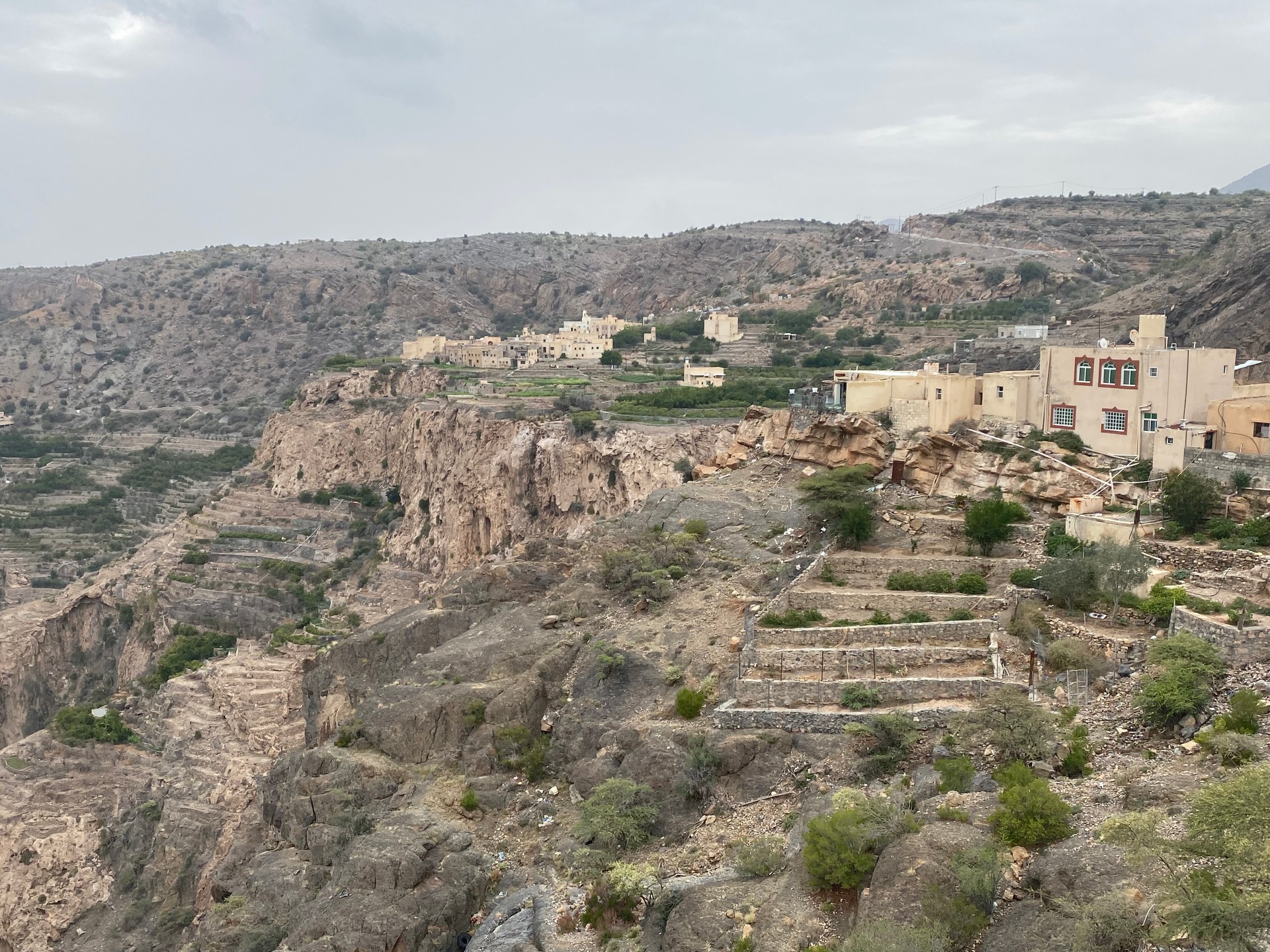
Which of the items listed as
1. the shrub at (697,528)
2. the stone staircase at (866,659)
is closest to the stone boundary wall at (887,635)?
the stone staircase at (866,659)

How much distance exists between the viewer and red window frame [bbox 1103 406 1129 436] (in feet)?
87.5

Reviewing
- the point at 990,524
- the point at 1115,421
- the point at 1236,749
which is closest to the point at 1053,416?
the point at 1115,421

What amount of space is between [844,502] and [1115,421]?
23.1 feet

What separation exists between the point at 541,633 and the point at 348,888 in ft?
28.3

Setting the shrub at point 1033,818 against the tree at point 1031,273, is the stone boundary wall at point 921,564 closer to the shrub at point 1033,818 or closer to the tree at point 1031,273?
the shrub at point 1033,818

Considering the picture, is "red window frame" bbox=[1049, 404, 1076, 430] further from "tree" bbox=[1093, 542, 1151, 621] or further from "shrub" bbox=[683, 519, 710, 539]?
"shrub" bbox=[683, 519, 710, 539]

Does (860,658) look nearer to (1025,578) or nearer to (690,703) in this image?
(690,703)

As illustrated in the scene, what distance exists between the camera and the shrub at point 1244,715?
13812mm

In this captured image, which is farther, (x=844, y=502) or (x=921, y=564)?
(x=844, y=502)

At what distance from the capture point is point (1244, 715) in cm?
1392

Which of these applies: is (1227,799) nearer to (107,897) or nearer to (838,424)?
(838,424)

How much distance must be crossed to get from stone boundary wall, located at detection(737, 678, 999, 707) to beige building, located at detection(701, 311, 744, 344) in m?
57.9

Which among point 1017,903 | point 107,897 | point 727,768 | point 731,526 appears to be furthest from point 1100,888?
point 107,897

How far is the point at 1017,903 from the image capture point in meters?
11.8
